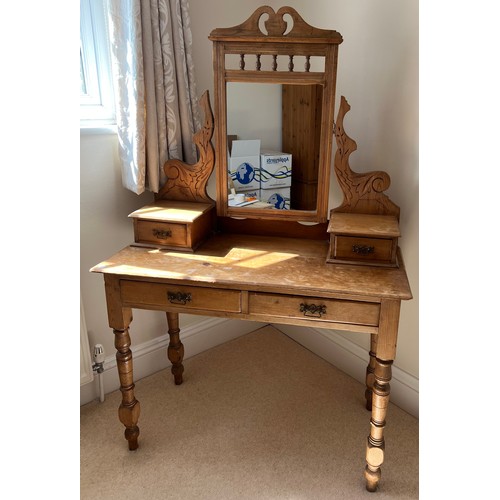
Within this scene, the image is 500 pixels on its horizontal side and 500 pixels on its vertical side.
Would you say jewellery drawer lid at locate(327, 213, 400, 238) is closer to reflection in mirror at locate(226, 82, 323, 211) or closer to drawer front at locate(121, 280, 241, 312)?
reflection in mirror at locate(226, 82, 323, 211)

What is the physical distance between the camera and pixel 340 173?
1525mm

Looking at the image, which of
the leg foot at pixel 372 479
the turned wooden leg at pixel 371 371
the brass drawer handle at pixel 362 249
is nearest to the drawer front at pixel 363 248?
the brass drawer handle at pixel 362 249

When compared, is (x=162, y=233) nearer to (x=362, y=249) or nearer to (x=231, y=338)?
(x=362, y=249)

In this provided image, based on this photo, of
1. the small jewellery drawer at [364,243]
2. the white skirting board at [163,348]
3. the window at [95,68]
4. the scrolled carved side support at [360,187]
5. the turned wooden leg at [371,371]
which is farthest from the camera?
the white skirting board at [163,348]

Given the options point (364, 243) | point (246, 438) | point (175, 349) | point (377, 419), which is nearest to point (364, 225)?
point (364, 243)

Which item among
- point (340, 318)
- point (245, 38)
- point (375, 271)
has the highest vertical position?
point (245, 38)

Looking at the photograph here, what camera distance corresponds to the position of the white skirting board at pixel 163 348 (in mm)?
1875

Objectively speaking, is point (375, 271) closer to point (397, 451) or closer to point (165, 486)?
point (397, 451)

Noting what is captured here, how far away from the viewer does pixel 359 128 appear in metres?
→ 1.76

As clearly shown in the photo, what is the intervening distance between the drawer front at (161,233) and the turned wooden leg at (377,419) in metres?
0.72

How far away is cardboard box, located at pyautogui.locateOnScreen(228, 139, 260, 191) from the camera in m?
1.54

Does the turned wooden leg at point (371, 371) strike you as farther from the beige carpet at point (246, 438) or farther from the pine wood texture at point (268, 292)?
the pine wood texture at point (268, 292)
